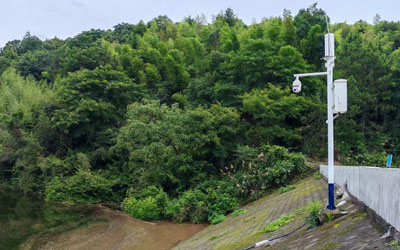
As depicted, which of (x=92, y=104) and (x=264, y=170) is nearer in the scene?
(x=264, y=170)

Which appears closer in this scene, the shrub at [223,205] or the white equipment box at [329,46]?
the white equipment box at [329,46]

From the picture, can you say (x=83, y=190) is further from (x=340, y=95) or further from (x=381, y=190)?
(x=381, y=190)

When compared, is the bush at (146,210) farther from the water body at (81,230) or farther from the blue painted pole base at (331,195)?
the blue painted pole base at (331,195)

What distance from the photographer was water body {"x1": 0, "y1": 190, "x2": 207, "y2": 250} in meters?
12.4

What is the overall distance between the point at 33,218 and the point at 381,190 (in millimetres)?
17405

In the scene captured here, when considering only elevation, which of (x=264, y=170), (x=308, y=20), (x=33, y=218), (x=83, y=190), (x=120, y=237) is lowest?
(x=33, y=218)

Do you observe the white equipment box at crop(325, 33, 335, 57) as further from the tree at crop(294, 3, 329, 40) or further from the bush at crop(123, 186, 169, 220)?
the tree at crop(294, 3, 329, 40)

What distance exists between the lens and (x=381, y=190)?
371 cm

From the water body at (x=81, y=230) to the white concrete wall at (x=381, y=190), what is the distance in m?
8.74

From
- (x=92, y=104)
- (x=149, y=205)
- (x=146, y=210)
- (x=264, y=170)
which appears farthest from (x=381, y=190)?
(x=92, y=104)

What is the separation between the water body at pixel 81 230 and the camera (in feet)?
40.6

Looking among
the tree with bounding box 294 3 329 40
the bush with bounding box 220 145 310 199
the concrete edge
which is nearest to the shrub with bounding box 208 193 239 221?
the bush with bounding box 220 145 310 199

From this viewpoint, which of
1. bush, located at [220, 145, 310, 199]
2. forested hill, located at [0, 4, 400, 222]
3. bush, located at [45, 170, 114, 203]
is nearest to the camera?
bush, located at [220, 145, 310, 199]

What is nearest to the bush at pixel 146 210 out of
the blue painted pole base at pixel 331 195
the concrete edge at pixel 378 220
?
the blue painted pole base at pixel 331 195
